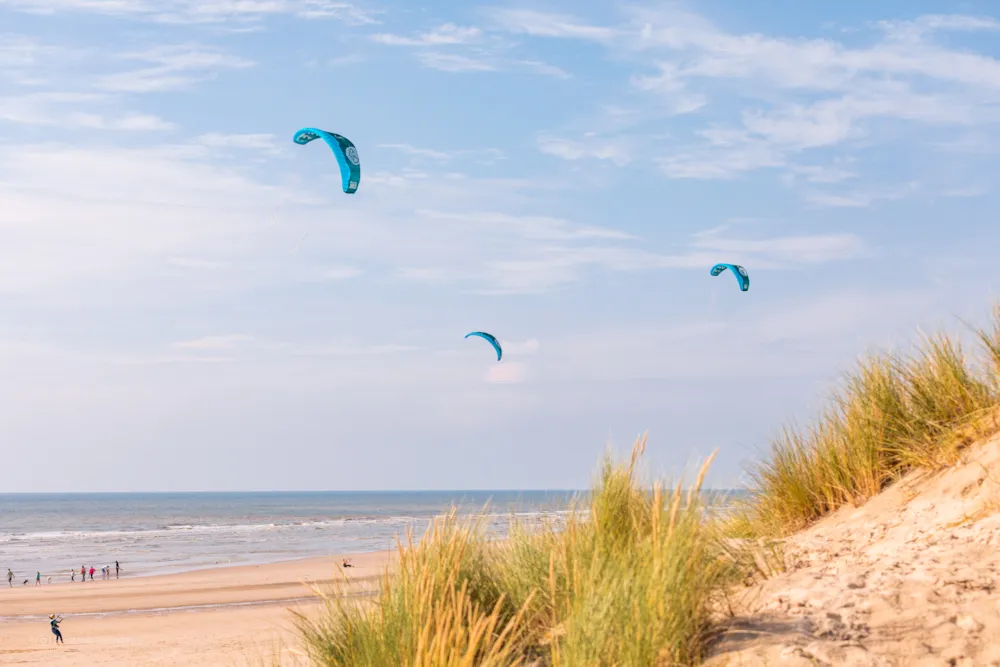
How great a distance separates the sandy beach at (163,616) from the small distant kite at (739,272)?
6.89 metres

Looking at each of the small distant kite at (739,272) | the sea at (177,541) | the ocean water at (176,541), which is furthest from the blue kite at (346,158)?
the ocean water at (176,541)

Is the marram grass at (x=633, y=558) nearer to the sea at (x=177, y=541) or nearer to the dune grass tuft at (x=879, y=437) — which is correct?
the dune grass tuft at (x=879, y=437)

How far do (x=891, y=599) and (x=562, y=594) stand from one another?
165 cm

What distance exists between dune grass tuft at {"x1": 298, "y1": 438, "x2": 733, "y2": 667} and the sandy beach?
8829 millimetres

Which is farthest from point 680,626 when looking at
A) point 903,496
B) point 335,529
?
point 335,529

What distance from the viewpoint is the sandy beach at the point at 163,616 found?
792 inches

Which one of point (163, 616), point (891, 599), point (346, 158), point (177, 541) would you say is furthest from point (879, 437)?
point (177, 541)

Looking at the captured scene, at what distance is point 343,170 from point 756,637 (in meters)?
9.44

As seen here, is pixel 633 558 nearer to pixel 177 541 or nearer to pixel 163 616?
pixel 163 616

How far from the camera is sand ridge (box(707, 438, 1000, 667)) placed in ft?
12.7

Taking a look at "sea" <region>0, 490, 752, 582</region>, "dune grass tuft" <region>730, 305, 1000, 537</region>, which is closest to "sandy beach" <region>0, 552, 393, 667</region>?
"sea" <region>0, 490, 752, 582</region>

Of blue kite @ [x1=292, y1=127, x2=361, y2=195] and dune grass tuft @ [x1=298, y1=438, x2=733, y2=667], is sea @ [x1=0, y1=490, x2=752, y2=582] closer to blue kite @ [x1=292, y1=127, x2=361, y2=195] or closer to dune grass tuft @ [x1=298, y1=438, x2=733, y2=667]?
blue kite @ [x1=292, y1=127, x2=361, y2=195]

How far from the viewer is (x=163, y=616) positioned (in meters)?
26.4

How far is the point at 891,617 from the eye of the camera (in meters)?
4.11
